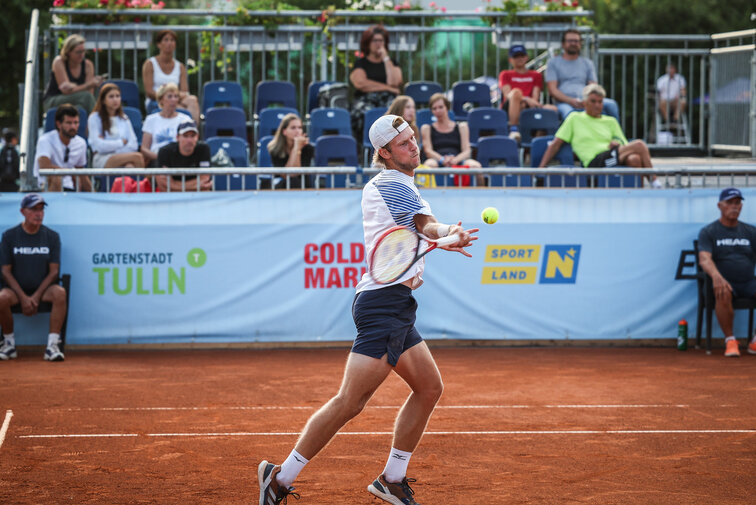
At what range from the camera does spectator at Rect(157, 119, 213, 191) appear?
12133 mm

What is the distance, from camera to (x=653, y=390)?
30.6ft

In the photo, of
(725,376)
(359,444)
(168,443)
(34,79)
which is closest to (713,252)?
(725,376)

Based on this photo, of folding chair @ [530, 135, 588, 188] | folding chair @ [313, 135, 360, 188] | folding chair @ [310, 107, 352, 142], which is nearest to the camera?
folding chair @ [313, 135, 360, 188]

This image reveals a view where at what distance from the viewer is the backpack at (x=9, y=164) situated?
20.2 metres

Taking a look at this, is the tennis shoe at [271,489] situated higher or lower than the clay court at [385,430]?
higher

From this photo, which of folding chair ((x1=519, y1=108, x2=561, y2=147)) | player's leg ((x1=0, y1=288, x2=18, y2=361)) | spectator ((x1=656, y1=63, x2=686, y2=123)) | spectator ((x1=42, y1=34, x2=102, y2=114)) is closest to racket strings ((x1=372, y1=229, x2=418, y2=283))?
player's leg ((x1=0, y1=288, x2=18, y2=361))

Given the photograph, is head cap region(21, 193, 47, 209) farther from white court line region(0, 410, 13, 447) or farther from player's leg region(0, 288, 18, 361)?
white court line region(0, 410, 13, 447)

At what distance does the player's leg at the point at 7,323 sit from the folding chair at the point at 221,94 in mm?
5136

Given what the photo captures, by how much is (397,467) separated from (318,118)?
9.05 m

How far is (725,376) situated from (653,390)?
48.0 inches

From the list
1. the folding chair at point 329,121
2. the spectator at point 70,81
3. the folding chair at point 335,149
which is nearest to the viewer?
the folding chair at point 335,149

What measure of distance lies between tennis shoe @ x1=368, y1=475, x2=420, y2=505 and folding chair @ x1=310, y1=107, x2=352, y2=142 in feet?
29.5

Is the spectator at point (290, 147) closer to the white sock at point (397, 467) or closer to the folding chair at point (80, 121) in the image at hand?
the folding chair at point (80, 121)

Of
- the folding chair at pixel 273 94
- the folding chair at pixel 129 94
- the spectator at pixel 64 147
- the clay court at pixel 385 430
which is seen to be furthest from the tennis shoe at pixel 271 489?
the folding chair at pixel 129 94
